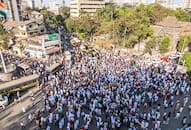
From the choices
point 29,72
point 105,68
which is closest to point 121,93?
point 105,68

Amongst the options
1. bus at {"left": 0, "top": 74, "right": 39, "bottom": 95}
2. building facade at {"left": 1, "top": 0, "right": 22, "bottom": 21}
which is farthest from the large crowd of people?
building facade at {"left": 1, "top": 0, "right": 22, "bottom": 21}

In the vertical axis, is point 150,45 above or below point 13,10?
below

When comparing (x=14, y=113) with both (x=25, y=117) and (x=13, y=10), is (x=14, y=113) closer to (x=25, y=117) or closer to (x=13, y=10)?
(x=25, y=117)

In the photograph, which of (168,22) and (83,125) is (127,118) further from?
(168,22)

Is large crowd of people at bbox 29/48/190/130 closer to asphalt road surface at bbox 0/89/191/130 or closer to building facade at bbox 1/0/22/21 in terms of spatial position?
asphalt road surface at bbox 0/89/191/130

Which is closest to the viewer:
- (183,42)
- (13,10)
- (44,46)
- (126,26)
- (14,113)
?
(14,113)

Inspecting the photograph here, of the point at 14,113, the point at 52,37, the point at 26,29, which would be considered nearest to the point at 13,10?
the point at 26,29
